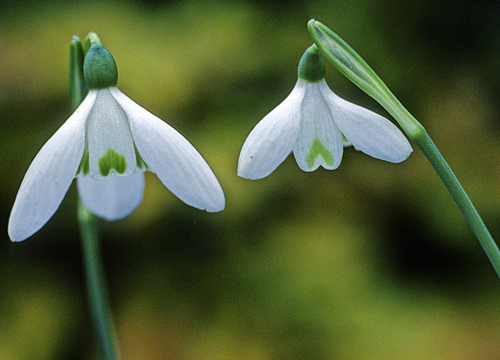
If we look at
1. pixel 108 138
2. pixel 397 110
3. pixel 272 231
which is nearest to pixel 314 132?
Answer: pixel 397 110

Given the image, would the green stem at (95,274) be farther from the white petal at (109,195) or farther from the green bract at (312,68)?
the green bract at (312,68)

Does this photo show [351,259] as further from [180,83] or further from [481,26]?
[481,26]

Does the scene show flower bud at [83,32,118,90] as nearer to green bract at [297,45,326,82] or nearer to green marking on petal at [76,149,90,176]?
green marking on petal at [76,149,90,176]

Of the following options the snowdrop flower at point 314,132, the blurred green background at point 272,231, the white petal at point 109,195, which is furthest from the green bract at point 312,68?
the blurred green background at point 272,231

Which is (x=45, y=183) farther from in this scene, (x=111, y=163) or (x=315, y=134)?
(x=315, y=134)

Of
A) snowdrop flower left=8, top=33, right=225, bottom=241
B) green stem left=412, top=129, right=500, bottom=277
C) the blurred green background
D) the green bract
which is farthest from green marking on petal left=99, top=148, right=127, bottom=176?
the blurred green background
